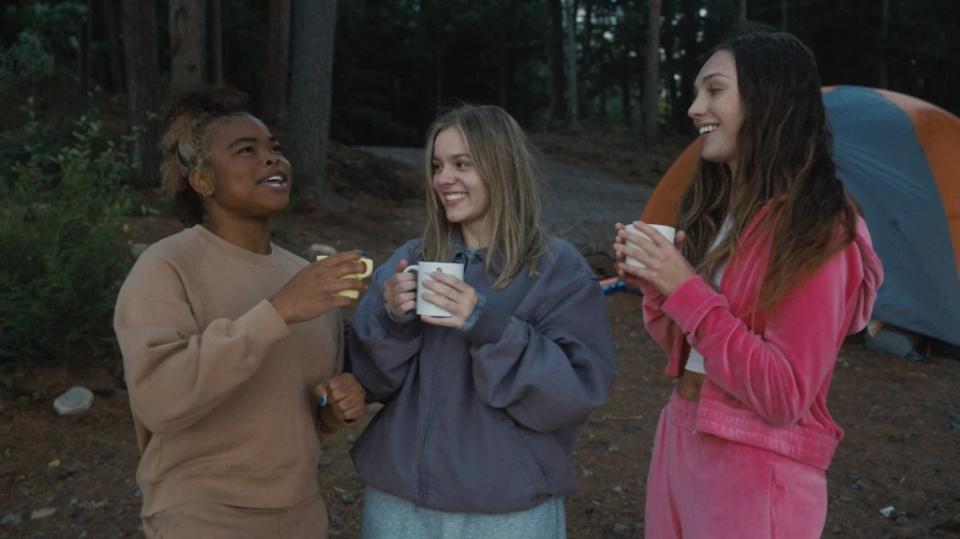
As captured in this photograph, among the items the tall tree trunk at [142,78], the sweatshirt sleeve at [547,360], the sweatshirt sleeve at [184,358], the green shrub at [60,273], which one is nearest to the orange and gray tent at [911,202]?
the green shrub at [60,273]

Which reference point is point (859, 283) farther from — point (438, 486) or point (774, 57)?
point (438, 486)

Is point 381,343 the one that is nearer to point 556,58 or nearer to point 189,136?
point 189,136

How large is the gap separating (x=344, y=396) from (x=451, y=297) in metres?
0.44

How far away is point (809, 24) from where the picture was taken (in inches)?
1113

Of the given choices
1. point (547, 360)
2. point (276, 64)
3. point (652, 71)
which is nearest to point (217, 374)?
point (547, 360)

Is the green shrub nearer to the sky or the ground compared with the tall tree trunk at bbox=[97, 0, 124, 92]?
nearer to the ground

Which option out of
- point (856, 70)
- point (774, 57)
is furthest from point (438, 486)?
point (856, 70)

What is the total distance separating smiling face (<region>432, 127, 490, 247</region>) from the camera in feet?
7.45

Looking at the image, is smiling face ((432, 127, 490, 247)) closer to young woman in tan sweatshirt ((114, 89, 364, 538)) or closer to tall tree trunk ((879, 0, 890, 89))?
young woman in tan sweatshirt ((114, 89, 364, 538))

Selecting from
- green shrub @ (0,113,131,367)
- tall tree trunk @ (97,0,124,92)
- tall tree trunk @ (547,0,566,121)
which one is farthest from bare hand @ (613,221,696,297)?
tall tree trunk @ (547,0,566,121)

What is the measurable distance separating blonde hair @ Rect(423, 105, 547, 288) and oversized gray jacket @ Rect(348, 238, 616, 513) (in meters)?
0.04

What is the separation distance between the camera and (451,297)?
1964 millimetres

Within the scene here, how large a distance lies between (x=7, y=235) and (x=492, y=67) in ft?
85.0

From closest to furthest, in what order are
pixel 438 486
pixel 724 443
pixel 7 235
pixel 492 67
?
pixel 724 443 < pixel 438 486 < pixel 7 235 < pixel 492 67
